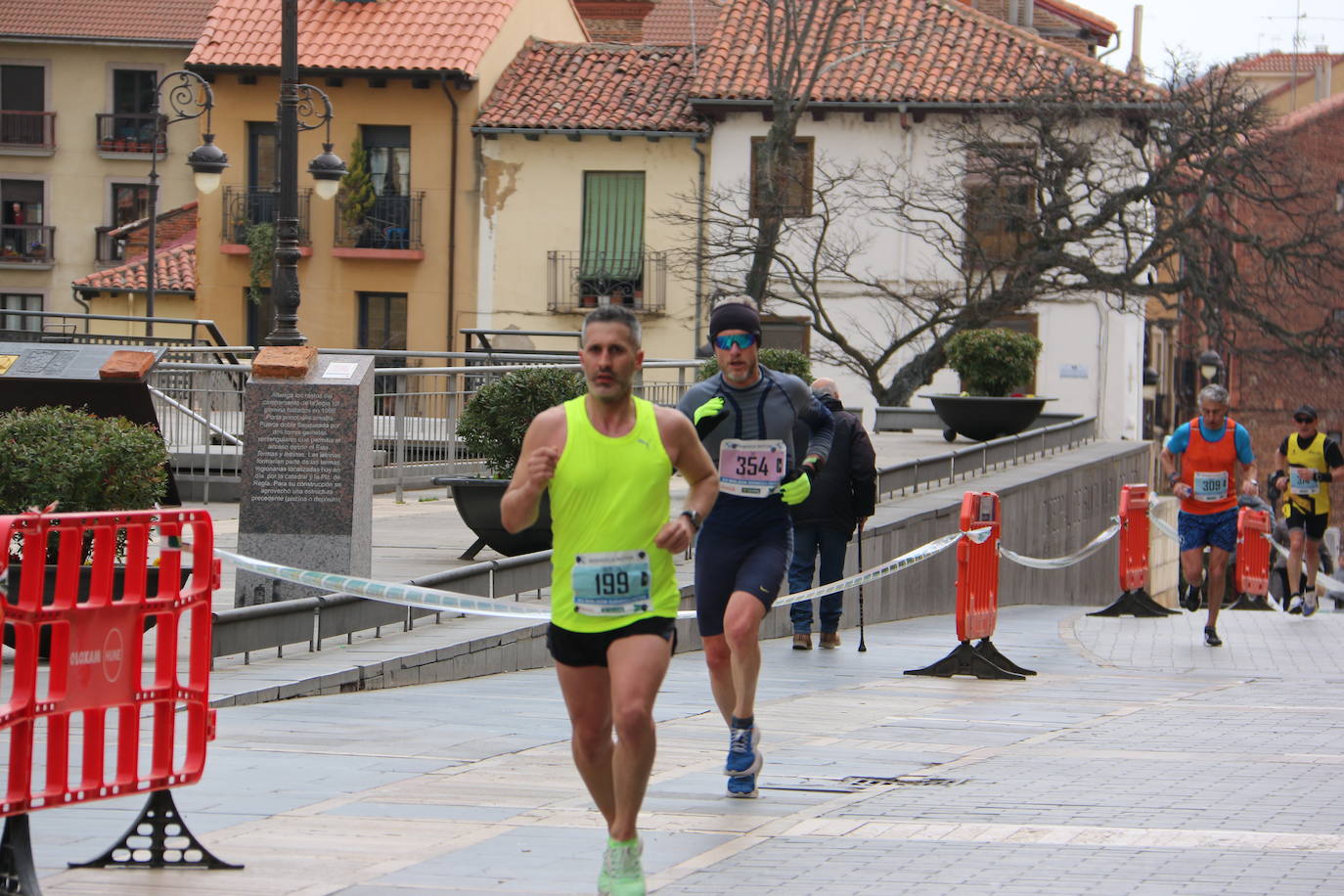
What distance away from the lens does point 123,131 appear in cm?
5847

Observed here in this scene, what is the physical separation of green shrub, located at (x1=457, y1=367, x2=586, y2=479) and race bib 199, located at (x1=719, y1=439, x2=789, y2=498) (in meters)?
7.60

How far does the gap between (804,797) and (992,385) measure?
2029 centimetres

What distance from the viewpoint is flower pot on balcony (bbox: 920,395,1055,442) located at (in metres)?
27.4

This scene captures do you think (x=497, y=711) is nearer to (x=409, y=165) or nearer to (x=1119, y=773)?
(x=1119, y=773)

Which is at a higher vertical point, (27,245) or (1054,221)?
(27,245)

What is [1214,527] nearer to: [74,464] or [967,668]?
[967,668]

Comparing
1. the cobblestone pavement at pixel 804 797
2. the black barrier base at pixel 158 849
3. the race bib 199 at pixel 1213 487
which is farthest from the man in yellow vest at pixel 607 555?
the race bib 199 at pixel 1213 487

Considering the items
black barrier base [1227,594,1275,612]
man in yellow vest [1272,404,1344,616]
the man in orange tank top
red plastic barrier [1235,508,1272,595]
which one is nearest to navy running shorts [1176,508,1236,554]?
the man in orange tank top

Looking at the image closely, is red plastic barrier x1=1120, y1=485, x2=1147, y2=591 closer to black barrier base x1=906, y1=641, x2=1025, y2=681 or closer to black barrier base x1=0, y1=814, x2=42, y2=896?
black barrier base x1=906, y1=641, x2=1025, y2=681

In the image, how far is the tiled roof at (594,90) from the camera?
133 ft

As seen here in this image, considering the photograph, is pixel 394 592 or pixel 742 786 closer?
pixel 742 786

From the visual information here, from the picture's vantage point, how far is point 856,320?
40094mm

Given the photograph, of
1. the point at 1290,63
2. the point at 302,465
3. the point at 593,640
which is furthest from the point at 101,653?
the point at 1290,63

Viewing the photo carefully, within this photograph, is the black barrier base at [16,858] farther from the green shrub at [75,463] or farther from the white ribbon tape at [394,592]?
the green shrub at [75,463]
